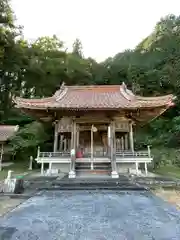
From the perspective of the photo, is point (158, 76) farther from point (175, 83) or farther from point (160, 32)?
point (160, 32)

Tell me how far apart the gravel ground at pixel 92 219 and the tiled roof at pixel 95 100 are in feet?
16.7

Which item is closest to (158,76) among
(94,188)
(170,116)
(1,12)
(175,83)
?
(175,83)

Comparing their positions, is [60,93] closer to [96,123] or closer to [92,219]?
[96,123]

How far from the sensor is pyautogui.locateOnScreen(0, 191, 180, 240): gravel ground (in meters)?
3.11

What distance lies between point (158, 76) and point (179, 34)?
5908 mm

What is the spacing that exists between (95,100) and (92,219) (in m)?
8.90

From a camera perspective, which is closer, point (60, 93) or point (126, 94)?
point (126, 94)

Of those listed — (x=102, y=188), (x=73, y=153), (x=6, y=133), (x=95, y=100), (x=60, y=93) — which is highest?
(x=60, y=93)

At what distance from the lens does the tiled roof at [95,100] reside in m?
9.96

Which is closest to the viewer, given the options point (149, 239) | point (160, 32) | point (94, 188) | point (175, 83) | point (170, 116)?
point (149, 239)

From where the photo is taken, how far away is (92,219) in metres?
3.88

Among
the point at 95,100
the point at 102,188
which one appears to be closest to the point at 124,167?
the point at 95,100

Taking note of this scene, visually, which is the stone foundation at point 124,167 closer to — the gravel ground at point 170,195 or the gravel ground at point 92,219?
the gravel ground at point 170,195

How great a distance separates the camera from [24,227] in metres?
3.45
